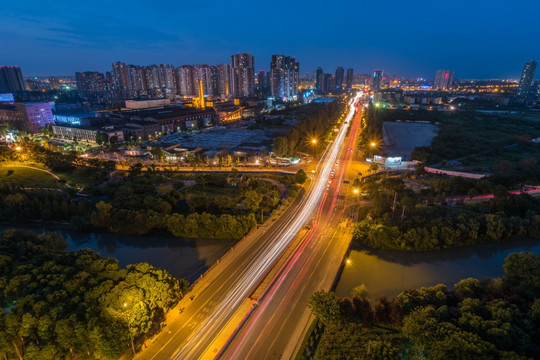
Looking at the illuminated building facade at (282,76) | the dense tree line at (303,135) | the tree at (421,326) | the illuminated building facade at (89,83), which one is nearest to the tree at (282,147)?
the dense tree line at (303,135)

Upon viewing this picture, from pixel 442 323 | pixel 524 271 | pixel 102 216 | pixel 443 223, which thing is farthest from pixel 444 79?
pixel 102 216

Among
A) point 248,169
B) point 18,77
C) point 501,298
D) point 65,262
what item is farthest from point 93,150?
point 18,77

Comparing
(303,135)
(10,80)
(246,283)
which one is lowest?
(246,283)

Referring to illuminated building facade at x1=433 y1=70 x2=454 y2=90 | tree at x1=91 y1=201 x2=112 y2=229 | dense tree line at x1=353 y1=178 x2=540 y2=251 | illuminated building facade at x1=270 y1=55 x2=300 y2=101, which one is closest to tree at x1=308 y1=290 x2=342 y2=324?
dense tree line at x1=353 y1=178 x2=540 y2=251

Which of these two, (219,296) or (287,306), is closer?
(287,306)

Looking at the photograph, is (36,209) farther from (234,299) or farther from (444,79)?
(444,79)

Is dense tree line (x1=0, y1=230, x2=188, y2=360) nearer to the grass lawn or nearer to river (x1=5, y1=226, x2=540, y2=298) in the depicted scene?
river (x1=5, y1=226, x2=540, y2=298)

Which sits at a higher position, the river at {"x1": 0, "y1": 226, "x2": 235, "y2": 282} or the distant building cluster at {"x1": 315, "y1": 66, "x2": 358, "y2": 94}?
the distant building cluster at {"x1": 315, "y1": 66, "x2": 358, "y2": 94}
